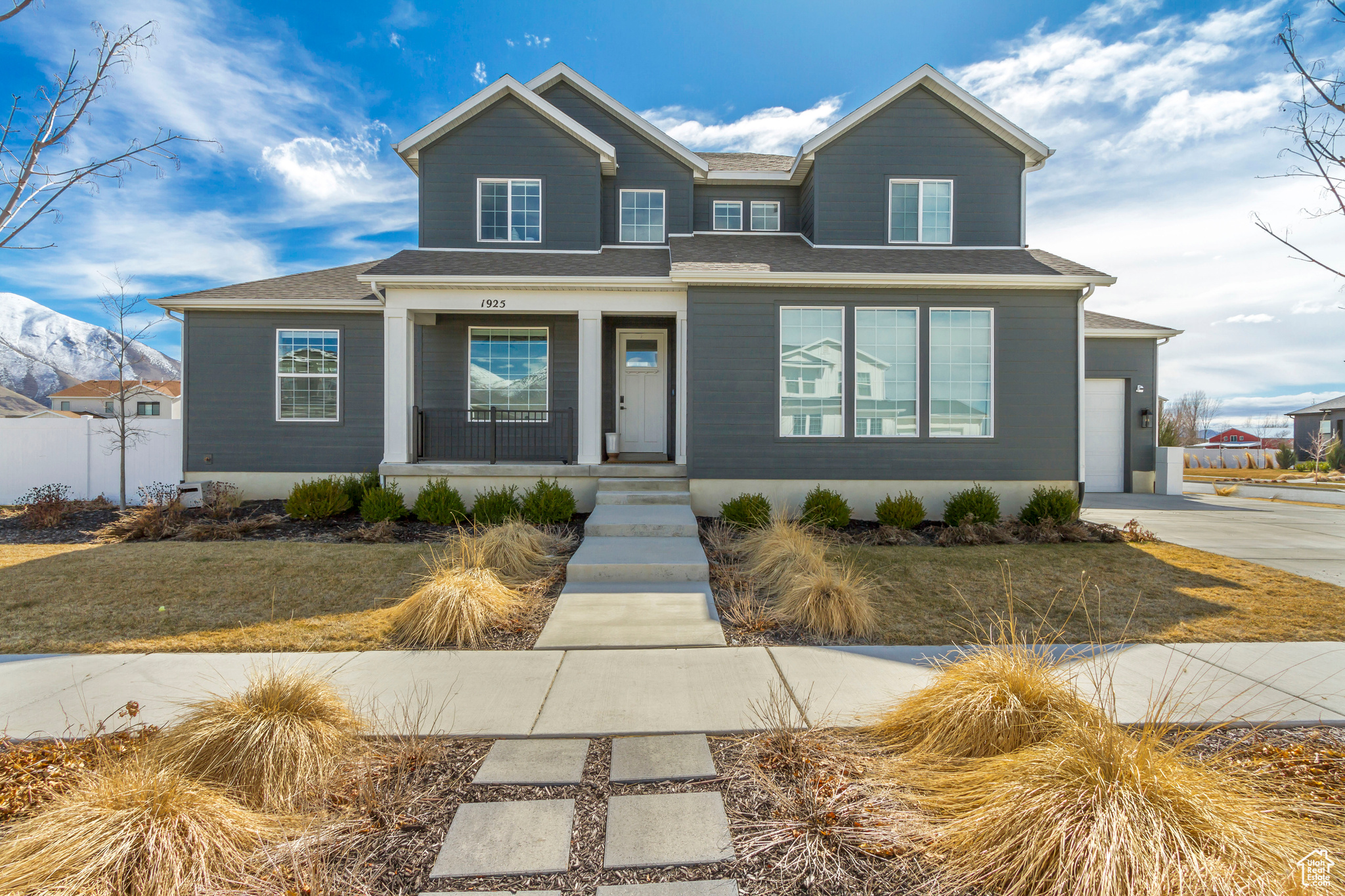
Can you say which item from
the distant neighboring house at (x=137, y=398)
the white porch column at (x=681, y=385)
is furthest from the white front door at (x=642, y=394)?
the distant neighboring house at (x=137, y=398)

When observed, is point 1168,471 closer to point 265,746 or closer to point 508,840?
point 508,840

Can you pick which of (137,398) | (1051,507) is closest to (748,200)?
(1051,507)

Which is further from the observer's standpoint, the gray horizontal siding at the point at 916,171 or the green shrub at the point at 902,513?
the gray horizontal siding at the point at 916,171

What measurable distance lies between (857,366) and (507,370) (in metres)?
6.42

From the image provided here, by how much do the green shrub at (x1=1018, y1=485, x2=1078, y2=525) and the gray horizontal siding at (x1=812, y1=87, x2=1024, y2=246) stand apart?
4.98 m

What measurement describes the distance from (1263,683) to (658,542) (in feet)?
17.4

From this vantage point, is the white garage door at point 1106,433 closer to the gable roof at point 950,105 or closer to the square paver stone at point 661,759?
the gable roof at point 950,105

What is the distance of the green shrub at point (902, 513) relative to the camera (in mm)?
8867

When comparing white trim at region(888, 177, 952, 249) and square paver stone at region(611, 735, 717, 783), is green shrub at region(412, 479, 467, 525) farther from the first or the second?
white trim at region(888, 177, 952, 249)

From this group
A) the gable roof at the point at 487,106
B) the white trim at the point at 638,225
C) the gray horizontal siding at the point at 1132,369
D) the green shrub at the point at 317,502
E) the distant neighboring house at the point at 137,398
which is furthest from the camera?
the distant neighboring house at the point at 137,398

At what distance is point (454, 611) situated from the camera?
4.84 meters

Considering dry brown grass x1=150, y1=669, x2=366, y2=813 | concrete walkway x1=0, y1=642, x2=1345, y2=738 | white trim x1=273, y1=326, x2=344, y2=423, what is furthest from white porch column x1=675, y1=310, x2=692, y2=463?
dry brown grass x1=150, y1=669, x2=366, y2=813

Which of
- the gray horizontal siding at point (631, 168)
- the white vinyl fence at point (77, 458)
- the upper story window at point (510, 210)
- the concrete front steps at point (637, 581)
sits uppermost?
the gray horizontal siding at point (631, 168)

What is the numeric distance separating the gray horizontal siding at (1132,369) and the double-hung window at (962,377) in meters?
6.11
